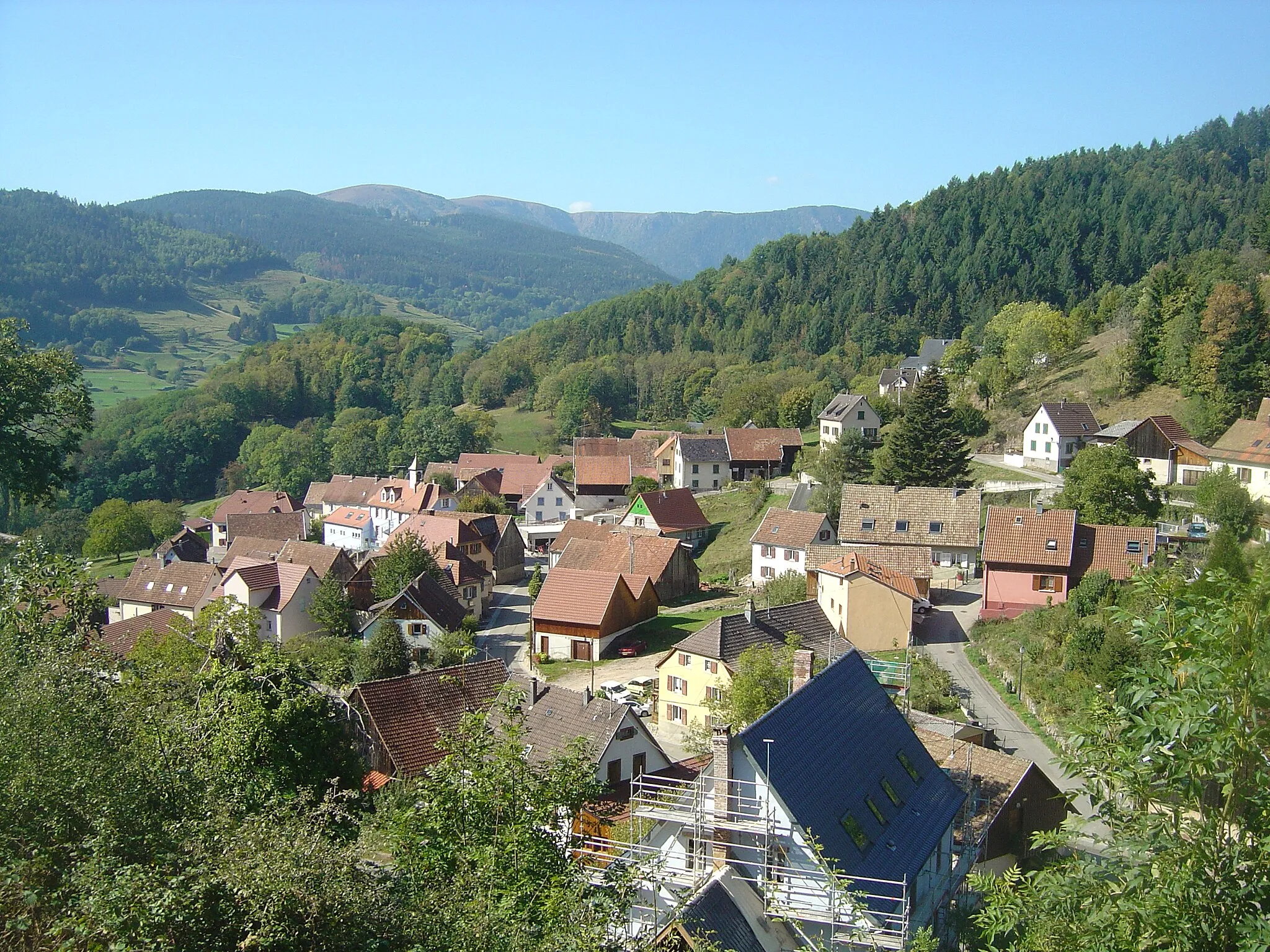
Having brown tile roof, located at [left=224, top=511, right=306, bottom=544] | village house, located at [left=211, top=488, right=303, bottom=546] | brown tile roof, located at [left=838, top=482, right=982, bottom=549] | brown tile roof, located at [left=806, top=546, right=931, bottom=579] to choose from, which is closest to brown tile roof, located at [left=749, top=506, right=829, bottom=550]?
brown tile roof, located at [left=838, top=482, right=982, bottom=549]

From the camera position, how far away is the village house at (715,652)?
→ 24781 mm

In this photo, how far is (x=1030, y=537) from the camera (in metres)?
31.7

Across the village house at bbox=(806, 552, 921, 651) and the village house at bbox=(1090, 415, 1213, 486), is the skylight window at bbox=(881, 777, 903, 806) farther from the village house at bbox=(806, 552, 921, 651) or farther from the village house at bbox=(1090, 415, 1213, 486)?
the village house at bbox=(1090, 415, 1213, 486)

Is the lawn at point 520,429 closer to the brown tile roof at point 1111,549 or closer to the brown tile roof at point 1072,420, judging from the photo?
the brown tile roof at point 1072,420

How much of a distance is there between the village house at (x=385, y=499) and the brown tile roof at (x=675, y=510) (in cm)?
1286

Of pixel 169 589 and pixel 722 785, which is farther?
pixel 169 589

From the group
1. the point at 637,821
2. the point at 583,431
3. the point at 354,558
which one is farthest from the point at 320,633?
the point at 583,431

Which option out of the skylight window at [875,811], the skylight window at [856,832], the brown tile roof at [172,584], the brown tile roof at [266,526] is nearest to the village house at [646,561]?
the brown tile roof at [172,584]

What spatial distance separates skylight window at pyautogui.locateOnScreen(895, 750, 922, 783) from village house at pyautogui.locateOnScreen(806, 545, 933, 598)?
1696 cm

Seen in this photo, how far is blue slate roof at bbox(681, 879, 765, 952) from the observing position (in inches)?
392

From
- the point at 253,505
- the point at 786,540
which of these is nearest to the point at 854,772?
the point at 786,540

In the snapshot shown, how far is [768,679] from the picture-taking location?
72.1ft

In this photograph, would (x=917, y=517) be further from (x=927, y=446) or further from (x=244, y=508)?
(x=244, y=508)

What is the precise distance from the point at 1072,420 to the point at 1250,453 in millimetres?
9863
